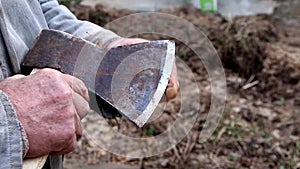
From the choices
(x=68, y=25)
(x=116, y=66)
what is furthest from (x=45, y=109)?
(x=68, y=25)

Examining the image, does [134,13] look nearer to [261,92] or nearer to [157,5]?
[157,5]

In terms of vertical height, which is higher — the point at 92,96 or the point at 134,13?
the point at 92,96

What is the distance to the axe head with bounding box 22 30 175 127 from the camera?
1.22 meters

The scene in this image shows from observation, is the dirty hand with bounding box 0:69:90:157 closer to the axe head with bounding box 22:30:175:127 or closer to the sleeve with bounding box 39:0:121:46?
the axe head with bounding box 22:30:175:127

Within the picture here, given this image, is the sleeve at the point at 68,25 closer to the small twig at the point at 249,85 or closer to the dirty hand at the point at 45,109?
the dirty hand at the point at 45,109

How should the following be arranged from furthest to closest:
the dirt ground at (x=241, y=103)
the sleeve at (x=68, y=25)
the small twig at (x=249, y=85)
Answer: the small twig at (x=249, y=85) < the dirt ground at (x=241, y=103) < the sleeve at (x=68, y=25)

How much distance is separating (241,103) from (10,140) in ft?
7.98

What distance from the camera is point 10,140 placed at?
99 centimetres

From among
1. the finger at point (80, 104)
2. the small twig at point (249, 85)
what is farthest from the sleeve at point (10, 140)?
the small twig at point (249, 85)

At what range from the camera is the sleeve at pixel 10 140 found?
99 cm

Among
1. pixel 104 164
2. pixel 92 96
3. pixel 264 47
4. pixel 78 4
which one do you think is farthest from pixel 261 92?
pixel 92 96

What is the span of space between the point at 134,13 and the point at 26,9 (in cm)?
298

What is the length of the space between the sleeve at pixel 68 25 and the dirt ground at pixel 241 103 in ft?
Result: 4.56

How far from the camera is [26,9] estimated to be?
130cm
